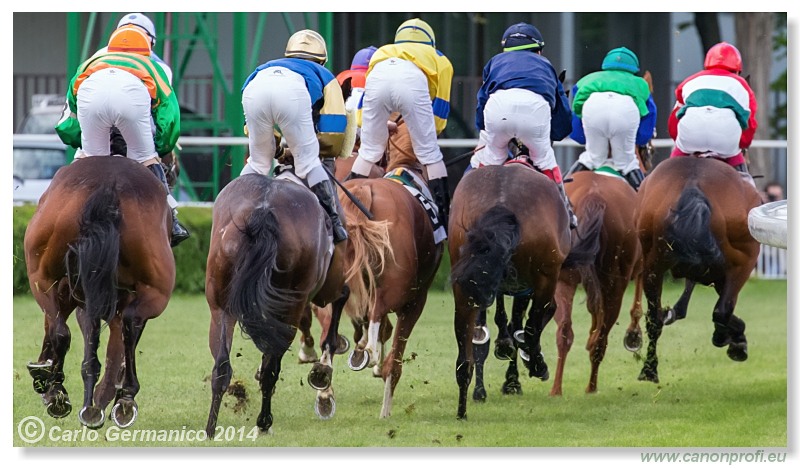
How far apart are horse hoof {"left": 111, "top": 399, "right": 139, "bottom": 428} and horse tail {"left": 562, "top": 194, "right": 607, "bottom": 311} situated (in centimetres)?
263

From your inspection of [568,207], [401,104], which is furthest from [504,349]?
[401,104]

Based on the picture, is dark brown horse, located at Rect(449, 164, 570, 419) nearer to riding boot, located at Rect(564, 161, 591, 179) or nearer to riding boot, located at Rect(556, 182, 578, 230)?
riding boot, located at Rect(556, 182, 578, 230)

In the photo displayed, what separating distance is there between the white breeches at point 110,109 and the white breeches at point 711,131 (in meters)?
3.22

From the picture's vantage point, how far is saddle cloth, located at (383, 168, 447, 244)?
7.39 meters

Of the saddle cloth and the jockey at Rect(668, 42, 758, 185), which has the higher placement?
the jockey at Rect(668, 42, 758, 185)

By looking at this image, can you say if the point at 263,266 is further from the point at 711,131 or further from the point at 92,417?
the point at 711,131

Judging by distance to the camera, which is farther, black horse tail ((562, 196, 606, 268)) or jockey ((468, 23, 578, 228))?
black horse tail ((562, 196, 606, 268))

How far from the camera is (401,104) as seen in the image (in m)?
7.39

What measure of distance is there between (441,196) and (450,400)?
125 centimetres

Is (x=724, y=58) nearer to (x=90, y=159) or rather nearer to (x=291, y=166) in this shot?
(x=291, y=166)

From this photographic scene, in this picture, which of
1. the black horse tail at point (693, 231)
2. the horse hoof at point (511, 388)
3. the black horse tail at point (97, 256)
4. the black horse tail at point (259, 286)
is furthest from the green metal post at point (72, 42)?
the black horse tail at point (259, 286)

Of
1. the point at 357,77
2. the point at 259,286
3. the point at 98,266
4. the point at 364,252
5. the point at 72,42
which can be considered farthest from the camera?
the point at 72,42

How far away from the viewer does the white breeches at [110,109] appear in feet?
21.5

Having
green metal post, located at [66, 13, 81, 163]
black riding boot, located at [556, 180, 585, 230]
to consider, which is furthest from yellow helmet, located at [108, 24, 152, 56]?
green metal post, located at [66, 13, 81, 163]
